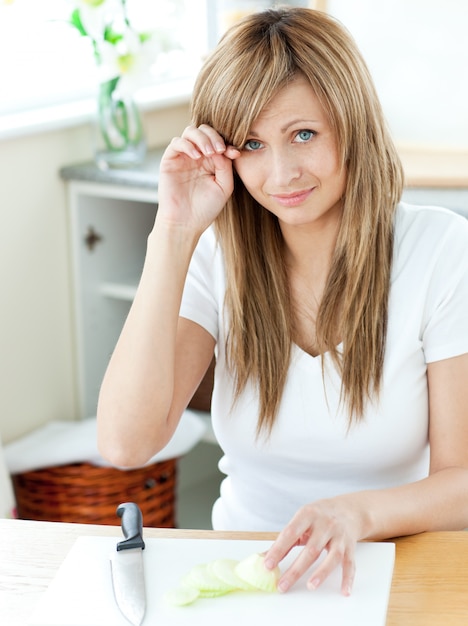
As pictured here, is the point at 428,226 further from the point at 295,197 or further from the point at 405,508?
the point at 405,508

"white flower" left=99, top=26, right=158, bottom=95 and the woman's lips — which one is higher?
the woman's lips

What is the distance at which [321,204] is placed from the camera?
1.40m

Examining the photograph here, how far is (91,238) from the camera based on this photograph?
254cm

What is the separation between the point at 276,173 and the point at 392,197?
0.20m

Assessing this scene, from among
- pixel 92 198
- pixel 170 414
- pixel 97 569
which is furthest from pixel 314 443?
pixel 92 198

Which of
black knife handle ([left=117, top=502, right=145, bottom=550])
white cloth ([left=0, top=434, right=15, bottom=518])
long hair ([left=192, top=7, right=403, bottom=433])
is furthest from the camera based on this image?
white cloth ([left=0, top=434, right=15, bottom=518])

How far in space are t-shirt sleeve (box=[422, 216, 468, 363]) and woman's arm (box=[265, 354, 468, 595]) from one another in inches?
0.8

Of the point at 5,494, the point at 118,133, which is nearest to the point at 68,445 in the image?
the point at 5,494

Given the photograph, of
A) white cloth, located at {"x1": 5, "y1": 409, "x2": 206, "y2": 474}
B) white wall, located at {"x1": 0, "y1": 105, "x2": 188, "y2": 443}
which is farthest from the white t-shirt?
white wall, located at {"x1": 0, "y1": 105, "x2": 188, "y2": 443}

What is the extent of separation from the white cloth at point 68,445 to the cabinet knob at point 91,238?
429 millimetres

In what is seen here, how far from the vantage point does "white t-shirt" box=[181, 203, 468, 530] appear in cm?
141

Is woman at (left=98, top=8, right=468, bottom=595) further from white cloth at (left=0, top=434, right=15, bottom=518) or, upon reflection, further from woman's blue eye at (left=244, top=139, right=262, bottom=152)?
white cloth at (left=0, top=434, right=15, bottom=518)

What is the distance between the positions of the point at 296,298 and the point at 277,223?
0.39 ft

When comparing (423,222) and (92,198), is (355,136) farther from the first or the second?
(92,198)
